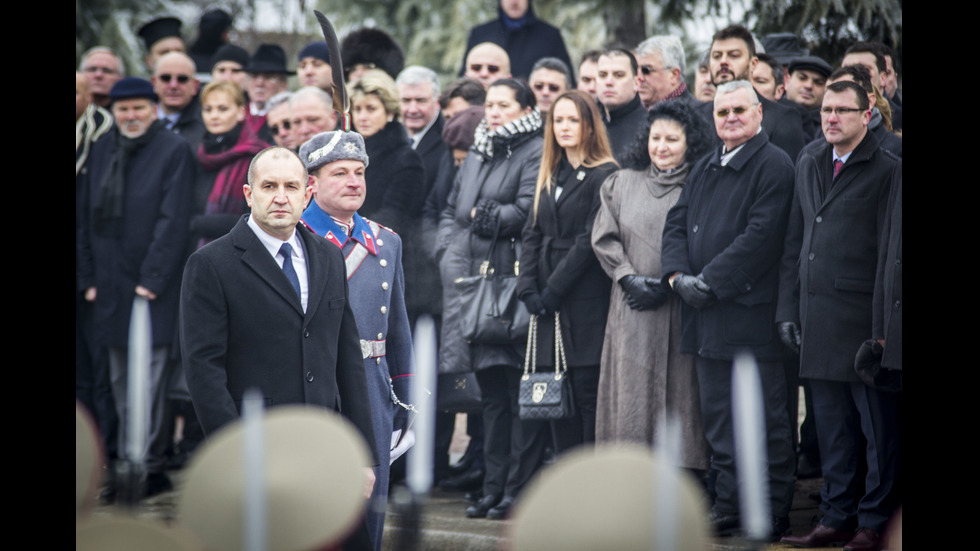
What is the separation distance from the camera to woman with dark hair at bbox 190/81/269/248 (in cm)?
759

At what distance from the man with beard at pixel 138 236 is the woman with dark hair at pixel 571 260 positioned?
255 centimetres

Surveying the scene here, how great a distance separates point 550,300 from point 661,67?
173 centimetres

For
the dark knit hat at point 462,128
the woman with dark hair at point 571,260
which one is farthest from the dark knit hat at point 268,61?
the woman with dark hair at point 571,260

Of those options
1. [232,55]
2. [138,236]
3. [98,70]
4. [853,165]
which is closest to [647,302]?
[853,165]

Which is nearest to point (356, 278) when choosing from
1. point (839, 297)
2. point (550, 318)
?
point (550, 318)

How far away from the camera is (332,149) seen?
16.7 feet

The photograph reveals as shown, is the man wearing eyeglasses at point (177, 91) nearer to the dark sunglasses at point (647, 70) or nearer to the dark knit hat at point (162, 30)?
the dark knit hat at point (162, 30)

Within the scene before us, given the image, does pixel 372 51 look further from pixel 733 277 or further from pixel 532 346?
pixel 733 277

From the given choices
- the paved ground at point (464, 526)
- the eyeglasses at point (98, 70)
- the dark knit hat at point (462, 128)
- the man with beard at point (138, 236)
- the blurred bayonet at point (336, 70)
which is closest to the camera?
the blurred bayonet at point (336, 70)

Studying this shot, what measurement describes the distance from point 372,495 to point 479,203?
2.40 meters

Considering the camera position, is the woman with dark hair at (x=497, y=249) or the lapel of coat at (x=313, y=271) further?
the woman with dark hair at (x=497, y=249)

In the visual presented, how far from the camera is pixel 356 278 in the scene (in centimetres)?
505

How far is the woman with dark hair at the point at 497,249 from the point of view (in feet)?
21.7

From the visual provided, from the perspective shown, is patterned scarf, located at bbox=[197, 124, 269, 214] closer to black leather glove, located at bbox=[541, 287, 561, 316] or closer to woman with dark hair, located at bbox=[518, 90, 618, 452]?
woman with dark hair, located at bbox=[518, 90, 618, 452]
